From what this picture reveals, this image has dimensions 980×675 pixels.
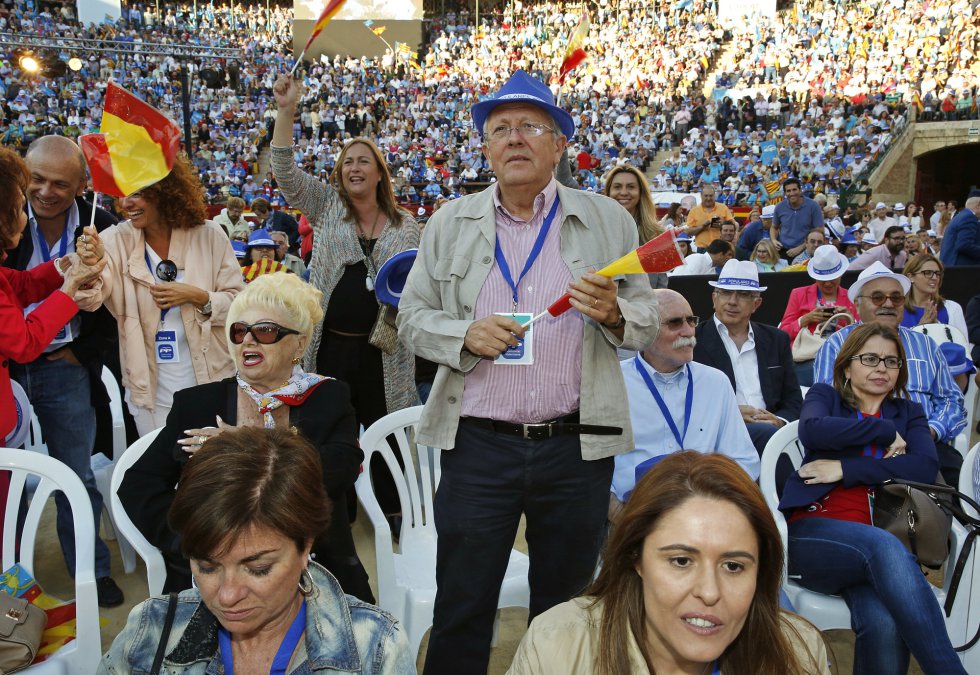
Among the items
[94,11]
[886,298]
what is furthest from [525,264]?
[94,11]

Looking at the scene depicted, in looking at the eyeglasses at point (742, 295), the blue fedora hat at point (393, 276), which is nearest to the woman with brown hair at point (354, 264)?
the blue fedora hat at point (393, 276)

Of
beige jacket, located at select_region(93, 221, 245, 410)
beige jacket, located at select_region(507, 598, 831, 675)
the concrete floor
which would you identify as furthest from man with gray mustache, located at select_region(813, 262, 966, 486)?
beige jacket, located at select_region(93, 221, 245, 410)

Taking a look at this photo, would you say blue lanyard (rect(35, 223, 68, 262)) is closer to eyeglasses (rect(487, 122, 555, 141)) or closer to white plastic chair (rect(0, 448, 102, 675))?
white plastic chair (rect(0, 448, 102, 675))

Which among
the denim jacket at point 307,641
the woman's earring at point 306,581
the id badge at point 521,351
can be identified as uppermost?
the id badge at point 521,351

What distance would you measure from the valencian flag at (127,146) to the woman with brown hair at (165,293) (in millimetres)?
334

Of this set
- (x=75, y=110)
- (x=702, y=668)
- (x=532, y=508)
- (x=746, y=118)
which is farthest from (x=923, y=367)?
(x=75, y=110)

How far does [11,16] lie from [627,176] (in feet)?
107

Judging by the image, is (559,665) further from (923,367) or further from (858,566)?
(923,367)

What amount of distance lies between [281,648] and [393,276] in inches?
78.2

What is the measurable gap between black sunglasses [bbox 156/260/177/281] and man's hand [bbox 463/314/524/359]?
145cm

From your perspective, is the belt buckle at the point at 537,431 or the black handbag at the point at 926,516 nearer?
the belt buckle at the point at 537,431

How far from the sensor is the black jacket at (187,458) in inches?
82.4

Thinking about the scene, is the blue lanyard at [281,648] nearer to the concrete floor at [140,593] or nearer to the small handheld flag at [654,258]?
the small handheld flag at [654,258]

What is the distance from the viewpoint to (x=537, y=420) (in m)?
2.14
